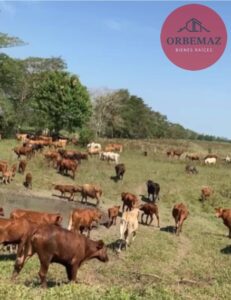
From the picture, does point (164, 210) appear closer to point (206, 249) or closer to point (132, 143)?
point (206, 249)

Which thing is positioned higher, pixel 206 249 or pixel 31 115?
pixel 31 115

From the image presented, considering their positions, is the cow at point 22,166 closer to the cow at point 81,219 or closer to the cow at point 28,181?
the cow at point 28,181

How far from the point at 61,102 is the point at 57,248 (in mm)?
45237

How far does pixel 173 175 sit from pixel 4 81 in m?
26.4

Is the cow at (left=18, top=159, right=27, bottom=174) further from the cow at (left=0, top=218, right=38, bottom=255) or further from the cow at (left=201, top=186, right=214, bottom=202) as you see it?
the cow at (left=0, top=218, right=38, bottom=255)

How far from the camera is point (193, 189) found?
33.4 m

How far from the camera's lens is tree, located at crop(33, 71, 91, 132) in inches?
2192

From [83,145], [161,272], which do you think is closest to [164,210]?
[161,272]

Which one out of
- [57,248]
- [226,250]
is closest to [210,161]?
[226,250]

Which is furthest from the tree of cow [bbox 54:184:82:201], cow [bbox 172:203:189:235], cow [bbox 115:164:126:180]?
cow [bbox 172:203:189:235]

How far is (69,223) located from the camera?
60.8 feet

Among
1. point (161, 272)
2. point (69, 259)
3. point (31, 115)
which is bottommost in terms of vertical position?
point (161, 272)

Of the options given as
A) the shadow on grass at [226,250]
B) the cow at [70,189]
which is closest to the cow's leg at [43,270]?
the shadow on grass at [226,250]

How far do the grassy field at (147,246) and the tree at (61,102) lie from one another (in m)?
12.3
